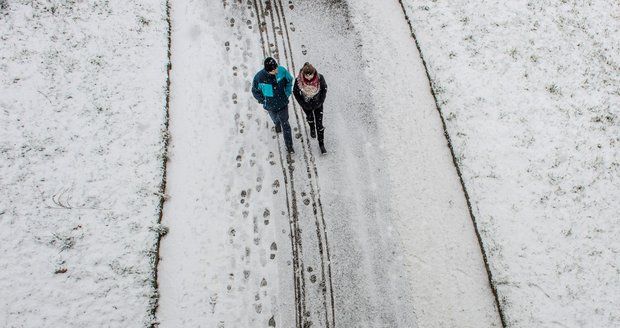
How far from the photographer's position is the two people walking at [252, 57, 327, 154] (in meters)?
6.66

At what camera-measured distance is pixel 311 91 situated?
22.4 feet

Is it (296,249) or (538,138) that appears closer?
(296,249)

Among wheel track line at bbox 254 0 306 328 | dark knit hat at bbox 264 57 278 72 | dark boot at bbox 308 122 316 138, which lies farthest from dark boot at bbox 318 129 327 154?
dark knit hat at bbox 264 57 278 72

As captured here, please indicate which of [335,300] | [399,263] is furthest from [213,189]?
[399,263]

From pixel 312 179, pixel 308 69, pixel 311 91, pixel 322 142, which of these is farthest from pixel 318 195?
pixel 308 69

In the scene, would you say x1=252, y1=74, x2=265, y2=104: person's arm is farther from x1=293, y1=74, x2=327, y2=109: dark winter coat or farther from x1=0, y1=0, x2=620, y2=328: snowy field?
x1=0, y1=0, x2=620, y2=328: snowy field

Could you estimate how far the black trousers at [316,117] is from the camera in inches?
290

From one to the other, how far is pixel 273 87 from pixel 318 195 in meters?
2.23

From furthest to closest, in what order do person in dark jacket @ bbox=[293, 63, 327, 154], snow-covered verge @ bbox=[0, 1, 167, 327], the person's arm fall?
the person's arm, snow-covered verge @ bbox=[0, 1, 167, 327], person in dark jacket @ bbox=[293, 63, 327, 154]

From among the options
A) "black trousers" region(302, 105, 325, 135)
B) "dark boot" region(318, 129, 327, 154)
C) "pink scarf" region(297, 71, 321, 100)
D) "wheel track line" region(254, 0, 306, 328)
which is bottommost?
"wheel track line" region(254, 0, 306, 328)

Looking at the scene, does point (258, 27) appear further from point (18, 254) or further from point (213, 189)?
point (18, 254)

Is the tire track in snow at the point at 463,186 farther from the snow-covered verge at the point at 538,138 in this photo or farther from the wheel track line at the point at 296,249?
the wheel track line at the point at 296,249

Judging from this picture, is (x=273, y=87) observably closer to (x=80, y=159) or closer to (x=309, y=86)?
(x=309, y=86)

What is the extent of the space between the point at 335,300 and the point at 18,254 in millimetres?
5551
